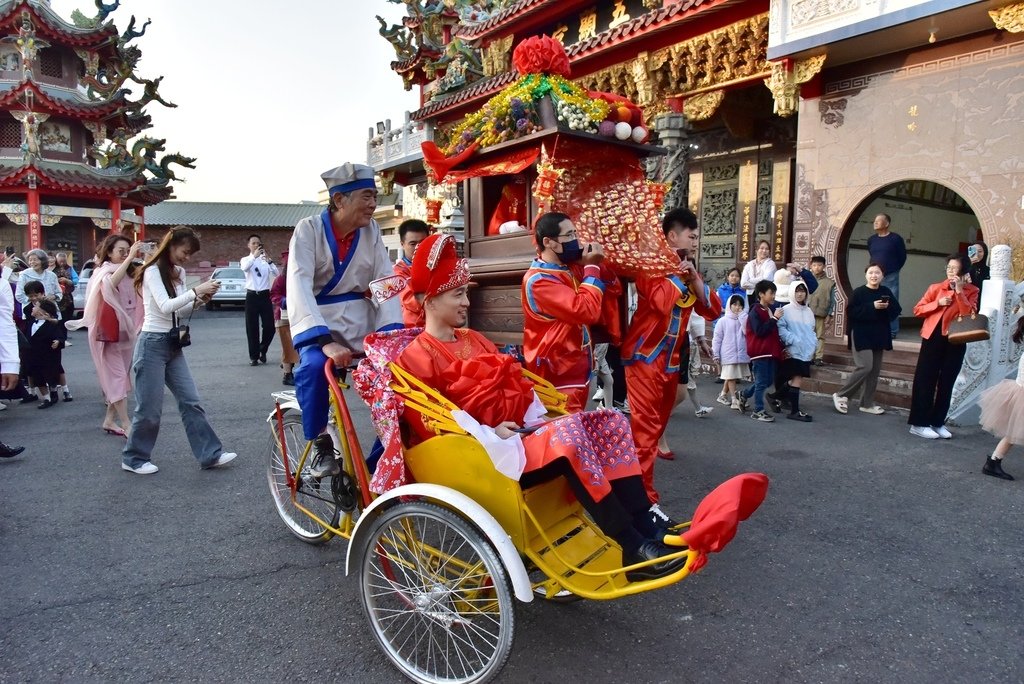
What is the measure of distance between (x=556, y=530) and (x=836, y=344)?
7633mm

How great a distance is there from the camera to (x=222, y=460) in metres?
5.11

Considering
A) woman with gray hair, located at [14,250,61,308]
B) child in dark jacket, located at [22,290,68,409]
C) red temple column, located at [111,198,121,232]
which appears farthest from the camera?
red temple column, located at [111,198,121,232]

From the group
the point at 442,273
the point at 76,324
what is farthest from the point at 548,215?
the point at 76,324

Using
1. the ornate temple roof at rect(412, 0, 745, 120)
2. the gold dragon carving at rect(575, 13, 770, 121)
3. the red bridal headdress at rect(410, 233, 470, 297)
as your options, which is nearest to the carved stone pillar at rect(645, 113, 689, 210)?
the gold dragon carving at rect(575, 13, 770, 121)

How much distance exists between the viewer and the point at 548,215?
3.84m

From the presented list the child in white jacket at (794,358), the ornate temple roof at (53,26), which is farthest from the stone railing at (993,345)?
the ornate temple roof at (53,26)

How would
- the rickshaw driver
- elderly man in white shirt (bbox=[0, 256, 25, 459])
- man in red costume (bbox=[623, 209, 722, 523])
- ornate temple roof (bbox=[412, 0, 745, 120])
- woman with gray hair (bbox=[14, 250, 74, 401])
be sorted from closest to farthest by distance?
1. the rickshaw driver
2. man in red costume (bbox=[623, 209, 722, 523])
3. elderly man in white shirt (bbox=[0, 256, 25, 459])
4. woman with gray hair (bbox=[14, 250, 74, 401])
5. ornate temple roof (bbox=[412, 0, 745, 120])

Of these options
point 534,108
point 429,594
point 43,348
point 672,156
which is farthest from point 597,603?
point 672,156

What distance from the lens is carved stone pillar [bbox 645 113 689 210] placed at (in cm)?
1108

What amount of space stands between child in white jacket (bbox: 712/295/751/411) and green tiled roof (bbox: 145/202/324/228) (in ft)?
106

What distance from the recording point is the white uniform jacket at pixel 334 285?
3168 mm

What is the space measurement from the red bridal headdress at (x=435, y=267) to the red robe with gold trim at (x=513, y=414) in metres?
0.22

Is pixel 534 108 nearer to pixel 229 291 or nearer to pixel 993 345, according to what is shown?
pixel 993 345

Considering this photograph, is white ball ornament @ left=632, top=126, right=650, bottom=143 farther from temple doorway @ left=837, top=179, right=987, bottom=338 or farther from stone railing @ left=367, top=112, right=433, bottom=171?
stone railing @ left=367, top=112, right=433, bottom=171
